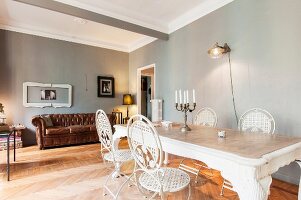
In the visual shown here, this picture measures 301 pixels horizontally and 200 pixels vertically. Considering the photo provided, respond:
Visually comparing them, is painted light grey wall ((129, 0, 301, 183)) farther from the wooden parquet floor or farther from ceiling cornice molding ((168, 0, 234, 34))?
the wooden parquet floor

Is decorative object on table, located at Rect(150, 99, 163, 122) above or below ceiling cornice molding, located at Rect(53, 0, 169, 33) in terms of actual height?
below

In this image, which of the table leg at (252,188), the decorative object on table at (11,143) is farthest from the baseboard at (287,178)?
the decorative object on table at (11,143)

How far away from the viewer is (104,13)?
151 inches

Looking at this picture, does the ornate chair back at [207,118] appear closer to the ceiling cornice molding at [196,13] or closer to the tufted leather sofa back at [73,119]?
the ceiling cornice molding at [196,13]

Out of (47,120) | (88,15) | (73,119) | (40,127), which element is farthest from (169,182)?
(73,119)

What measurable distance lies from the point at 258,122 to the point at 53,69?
5076mm

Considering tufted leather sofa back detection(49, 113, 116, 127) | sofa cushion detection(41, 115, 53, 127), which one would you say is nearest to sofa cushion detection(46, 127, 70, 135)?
sofa cushion detection(41, 115, 53, 127)

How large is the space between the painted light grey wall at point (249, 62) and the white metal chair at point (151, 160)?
1.97m

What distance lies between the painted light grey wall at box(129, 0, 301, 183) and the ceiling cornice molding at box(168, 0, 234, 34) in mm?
95

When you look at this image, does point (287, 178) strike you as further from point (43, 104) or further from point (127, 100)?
point (43, 104)

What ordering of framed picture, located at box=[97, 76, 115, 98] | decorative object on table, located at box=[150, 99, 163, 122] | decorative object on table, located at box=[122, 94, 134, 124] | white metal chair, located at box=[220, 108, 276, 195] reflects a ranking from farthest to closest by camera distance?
decorative object on table, located at box=[122, 94, 134, 124], framed picture, located at box=[97, 76, 115, 98], decorative object on table, located at box=[150, 99, 163, 122], white metal chair, located at box=[220, 108, 276, 195]

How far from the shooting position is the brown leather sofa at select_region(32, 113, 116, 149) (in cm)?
434

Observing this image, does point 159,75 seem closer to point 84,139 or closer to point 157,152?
point 84,139

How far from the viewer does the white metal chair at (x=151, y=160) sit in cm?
144
